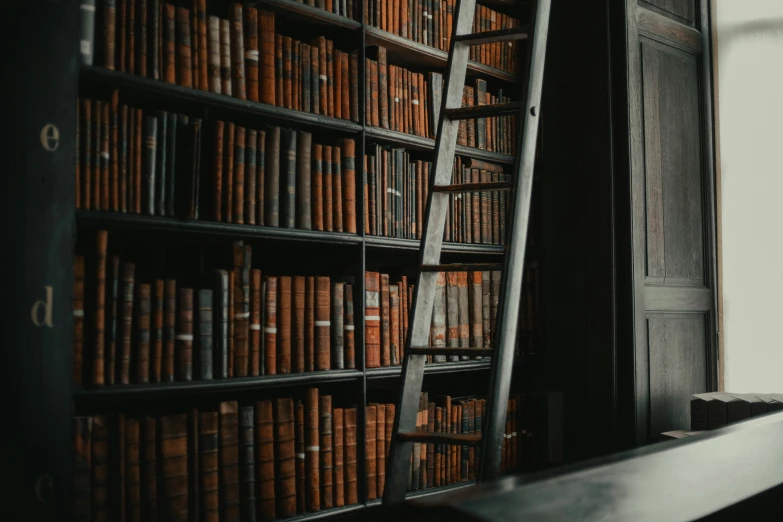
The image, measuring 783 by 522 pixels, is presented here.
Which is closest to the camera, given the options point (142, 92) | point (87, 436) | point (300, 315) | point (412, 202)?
point (87, 436)

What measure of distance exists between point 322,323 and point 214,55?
2.77ft

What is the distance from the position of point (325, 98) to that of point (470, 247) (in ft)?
2.69

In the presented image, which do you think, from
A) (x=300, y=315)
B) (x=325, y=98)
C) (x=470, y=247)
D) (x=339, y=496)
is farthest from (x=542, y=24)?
(x=339, y=496)

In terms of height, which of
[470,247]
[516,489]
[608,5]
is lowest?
[516,489]

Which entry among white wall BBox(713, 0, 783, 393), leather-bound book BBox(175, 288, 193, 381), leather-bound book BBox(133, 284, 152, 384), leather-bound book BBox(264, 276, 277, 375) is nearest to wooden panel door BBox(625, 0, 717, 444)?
white wall BBox(713, 0, 783, 393)

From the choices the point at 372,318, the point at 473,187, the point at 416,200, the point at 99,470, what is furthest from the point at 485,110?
the point at 99,470

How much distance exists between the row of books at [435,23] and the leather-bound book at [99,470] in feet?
5.07

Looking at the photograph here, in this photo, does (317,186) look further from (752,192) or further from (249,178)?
(752,192)

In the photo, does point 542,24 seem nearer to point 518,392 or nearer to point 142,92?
point 142,92

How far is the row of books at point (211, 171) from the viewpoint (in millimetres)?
2014

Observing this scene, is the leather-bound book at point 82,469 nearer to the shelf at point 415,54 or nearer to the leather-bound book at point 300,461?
the leather-bound book at point 300,461

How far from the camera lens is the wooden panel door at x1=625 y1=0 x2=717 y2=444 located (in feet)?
10.8

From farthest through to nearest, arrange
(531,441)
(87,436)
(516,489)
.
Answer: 1. (531,441)
2. (87,436)
3. (516,489)

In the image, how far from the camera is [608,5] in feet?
11.0
